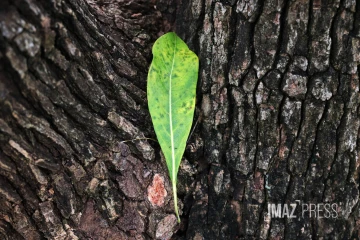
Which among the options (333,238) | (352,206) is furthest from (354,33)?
(333,238)

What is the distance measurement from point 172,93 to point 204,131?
173mm

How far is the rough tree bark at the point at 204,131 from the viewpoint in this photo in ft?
4.15

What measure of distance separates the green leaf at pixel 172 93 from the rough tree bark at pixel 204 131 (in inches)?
1.6

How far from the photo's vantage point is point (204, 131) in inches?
57.3

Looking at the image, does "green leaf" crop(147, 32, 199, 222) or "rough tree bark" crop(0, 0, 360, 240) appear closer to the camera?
"rough tree bark" crop(0, 0, 360, 240)

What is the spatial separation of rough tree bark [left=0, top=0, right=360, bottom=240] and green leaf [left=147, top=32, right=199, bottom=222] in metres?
0.04

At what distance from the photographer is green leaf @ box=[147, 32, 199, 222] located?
1.44 m

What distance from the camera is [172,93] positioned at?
58.0 inches

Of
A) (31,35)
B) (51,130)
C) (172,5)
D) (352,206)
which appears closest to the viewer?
(31,35)

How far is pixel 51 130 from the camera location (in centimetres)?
127

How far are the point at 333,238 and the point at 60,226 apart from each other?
0.90m

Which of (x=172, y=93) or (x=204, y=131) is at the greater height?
(x=172, y=93)

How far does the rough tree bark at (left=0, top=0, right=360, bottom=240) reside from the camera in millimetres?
1265

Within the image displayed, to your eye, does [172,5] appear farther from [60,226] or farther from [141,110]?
[60,226]
